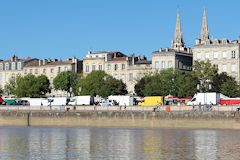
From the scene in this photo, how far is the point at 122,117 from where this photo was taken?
66.6m

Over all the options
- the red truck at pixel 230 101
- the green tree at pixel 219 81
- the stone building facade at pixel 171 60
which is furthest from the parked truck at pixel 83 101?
the stone building facade at pixel 171 60

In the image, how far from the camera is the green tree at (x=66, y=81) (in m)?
115

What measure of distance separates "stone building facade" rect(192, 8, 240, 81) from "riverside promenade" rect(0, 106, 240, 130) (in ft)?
120

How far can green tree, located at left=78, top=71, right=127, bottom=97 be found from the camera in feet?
343

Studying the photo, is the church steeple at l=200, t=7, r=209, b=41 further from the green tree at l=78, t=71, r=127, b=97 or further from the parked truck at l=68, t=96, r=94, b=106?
the parked truck at l=68, t=96, r=94, b=106

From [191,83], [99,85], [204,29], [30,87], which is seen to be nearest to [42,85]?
[30,87]

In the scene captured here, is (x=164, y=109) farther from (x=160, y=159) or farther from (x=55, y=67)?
(x=55, y=67)

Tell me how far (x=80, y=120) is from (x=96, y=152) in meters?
33.8

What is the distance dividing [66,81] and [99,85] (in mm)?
11113

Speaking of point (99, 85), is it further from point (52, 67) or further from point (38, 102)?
point (52, 67)

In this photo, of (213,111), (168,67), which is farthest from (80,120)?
(168,67)

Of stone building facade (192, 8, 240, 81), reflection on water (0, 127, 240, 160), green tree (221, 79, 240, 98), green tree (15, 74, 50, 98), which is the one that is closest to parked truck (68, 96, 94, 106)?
green tree (221, 79, 240, 98)

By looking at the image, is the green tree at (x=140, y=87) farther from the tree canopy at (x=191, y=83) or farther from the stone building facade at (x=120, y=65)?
the stone building facade at (x=120, y=65)

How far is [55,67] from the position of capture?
127 m
